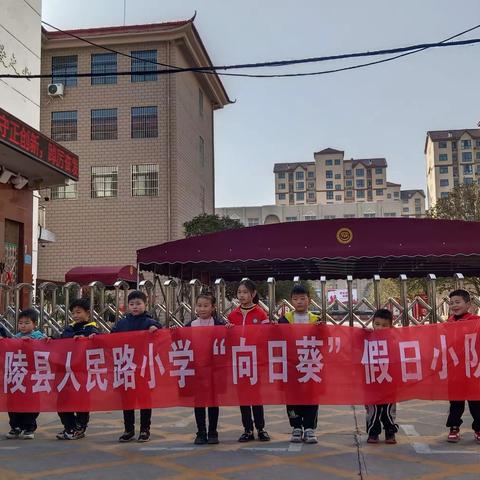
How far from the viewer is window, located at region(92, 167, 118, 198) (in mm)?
26547

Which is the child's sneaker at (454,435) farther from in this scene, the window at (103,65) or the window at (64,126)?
the window at (103,65)

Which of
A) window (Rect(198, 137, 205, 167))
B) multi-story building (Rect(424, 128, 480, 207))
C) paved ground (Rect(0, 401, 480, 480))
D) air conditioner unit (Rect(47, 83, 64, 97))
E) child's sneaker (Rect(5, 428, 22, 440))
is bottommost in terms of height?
paved ground (Rect(0, 401, 480, 480))

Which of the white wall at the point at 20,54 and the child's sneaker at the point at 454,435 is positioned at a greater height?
the white wall at the point at 20,54

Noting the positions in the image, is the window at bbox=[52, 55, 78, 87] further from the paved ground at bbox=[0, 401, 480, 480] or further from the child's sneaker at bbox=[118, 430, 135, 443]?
the child's sneaker at bbox=[118, 430, 135, 443]

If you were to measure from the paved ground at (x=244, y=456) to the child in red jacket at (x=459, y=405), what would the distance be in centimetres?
11

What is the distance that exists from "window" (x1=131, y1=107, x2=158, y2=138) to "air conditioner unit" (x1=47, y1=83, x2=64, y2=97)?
3.13 m

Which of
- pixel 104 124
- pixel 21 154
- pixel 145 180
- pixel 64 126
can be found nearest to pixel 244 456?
pixel 21 154

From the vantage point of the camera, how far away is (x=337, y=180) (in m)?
124

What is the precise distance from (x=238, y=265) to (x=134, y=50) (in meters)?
16.4

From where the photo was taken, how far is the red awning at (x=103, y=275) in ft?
67.2

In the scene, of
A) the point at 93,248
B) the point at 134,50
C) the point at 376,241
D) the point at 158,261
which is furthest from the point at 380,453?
the point at 134,50

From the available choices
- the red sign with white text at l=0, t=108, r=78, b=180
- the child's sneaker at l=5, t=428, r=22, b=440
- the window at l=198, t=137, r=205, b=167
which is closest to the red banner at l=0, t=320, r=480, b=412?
the child's sneaker at l=5, t=428, r=22, b=440

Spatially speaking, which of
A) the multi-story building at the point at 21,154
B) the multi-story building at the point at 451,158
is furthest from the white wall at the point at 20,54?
the multi-story building at the point at 451,158

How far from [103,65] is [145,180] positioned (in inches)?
211
